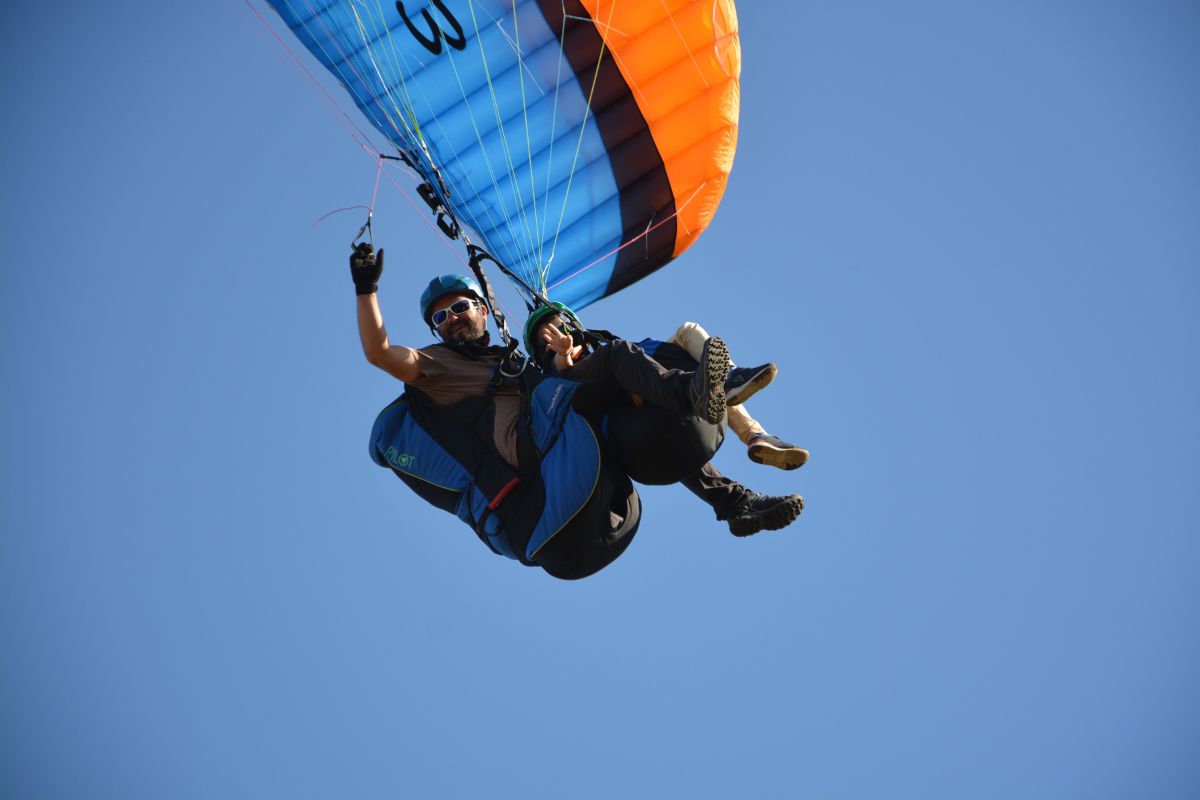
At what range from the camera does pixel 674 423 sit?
413 cm

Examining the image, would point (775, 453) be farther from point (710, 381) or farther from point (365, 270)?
point (365, 270)

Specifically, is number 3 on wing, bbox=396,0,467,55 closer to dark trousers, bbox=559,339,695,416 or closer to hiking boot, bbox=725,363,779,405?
dark trousers, bbox=559,339,695,416

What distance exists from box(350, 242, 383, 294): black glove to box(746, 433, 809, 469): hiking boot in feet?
5.27

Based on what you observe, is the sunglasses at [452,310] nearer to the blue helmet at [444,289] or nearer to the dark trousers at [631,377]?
the blue helmet at [444,289]

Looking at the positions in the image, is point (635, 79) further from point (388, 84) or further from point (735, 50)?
point (388, 84)

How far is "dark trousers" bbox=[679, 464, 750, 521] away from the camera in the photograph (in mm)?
4883

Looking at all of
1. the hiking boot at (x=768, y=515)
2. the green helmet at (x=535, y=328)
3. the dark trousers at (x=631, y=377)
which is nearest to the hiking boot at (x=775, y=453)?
the hiking boot at (x=768, y=515)

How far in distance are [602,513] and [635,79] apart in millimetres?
3259

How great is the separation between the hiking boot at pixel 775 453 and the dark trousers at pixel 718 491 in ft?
1.64

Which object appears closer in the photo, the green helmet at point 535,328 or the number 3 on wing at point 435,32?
the green helmet at point 535,328

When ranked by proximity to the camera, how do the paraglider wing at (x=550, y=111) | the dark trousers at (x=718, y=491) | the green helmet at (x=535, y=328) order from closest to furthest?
the green helmet at (x=535, y=328) → the dark trousers at (x=718, y=491) → the paraglider wing at (x=550, y=111)

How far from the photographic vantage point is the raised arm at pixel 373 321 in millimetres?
4309

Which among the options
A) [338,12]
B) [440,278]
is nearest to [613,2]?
[338,12]

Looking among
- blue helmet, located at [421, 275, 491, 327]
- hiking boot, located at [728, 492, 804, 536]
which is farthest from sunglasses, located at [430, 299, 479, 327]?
hiking boot, located at [728, 492, 804, 536]
